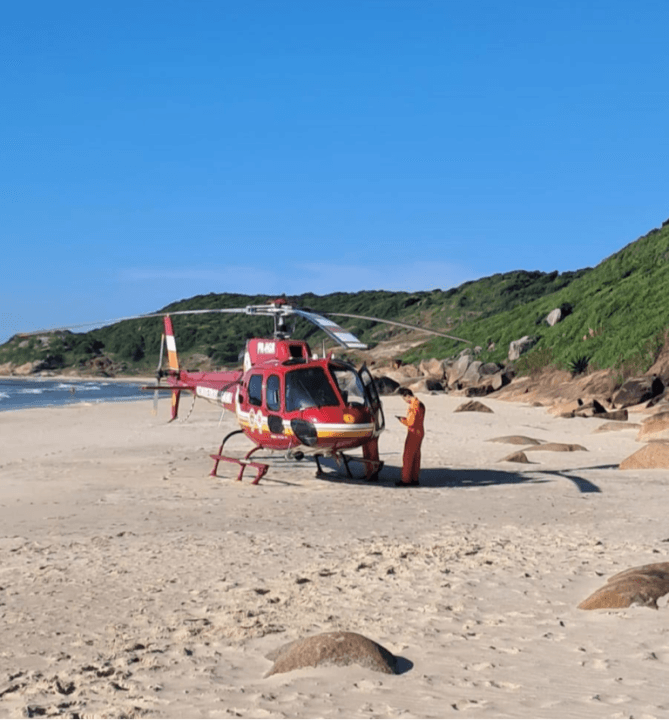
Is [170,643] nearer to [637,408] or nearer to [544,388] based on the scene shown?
[637,408]

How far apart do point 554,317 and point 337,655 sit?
124 feet

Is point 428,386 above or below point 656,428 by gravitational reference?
above

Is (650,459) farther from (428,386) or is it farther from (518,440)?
(428,386)

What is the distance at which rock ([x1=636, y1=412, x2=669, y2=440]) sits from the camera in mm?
16953

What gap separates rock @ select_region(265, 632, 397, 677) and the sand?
79 millimetres

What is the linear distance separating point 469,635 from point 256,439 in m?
8.79

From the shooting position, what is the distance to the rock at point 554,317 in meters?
40.9

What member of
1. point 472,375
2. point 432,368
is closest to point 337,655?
point 472,375

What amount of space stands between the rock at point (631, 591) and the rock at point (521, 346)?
33996 mm

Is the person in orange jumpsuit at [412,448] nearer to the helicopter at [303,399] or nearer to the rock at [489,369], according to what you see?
the helicopter at [303,399]

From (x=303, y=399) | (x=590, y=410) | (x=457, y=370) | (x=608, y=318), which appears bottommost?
(x=590, y=410)

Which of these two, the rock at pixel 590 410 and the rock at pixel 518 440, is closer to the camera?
the rock at pixel 518 440

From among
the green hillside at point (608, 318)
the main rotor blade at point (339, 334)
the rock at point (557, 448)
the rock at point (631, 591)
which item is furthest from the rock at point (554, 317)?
the rock at point (631, 591)

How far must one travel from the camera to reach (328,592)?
22.8 ft
